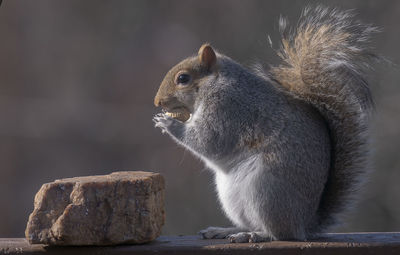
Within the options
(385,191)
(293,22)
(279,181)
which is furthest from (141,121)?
(279,181)

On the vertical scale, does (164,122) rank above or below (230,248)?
above

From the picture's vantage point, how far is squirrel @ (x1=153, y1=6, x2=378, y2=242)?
8.34 ft

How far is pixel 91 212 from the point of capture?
7.60 ft

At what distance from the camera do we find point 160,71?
7055mm

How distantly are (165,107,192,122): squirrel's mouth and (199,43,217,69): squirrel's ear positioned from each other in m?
0.19

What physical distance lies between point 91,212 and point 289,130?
0.74m

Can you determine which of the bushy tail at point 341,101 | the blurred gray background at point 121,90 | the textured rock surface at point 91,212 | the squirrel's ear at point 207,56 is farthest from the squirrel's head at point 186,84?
the blurred gray background at point 121,90

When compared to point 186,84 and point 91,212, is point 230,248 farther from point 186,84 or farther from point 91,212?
point 186,84

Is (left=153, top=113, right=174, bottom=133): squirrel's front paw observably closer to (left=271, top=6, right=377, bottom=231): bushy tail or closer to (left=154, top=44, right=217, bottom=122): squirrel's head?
(left=154, top=44, right=217, bottom=122): squirrel's head

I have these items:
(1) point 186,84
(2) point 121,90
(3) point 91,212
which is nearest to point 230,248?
(3) point 91,212

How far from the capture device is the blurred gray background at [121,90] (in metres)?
5.99

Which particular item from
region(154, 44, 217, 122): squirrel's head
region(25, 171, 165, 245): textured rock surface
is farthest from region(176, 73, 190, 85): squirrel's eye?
region(25, 171, 165, 245): textured rock surface

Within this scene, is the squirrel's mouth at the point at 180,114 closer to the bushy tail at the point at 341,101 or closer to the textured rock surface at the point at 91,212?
the bushy tail at the point at 341,101

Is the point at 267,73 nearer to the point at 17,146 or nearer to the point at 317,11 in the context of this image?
the point at 317,11
